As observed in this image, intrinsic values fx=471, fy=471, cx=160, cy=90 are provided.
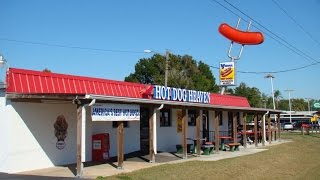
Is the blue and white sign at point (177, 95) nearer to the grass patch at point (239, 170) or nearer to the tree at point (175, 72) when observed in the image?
the grass patch at point (239, 170)

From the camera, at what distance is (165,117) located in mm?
26312

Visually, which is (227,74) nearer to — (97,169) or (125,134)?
(125,134)

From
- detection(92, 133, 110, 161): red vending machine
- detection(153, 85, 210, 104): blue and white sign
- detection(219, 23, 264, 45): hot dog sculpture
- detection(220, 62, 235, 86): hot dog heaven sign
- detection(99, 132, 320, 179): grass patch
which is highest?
detection(219, 23, 264, 45): hot dog sculpture

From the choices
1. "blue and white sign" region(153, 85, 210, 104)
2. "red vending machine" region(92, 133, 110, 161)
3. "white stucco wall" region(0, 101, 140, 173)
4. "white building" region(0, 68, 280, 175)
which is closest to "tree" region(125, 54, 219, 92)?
"blue and white sign" region(153, 85, 210, 104)

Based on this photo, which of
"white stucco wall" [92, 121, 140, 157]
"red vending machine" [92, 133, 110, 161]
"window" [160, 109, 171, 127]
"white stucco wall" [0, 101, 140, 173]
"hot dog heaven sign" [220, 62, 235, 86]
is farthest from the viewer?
"hot dog heaven sign" [220, 62, 235, 86]

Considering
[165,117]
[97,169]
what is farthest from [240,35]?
[97,169]

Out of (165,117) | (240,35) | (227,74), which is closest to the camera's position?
(165,117)

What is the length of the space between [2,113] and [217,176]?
7.52 metres

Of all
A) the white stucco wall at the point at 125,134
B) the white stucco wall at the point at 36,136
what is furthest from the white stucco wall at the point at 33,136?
the white stucco wall at the point at 125,134

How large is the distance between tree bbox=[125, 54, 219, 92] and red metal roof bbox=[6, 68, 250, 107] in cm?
4763

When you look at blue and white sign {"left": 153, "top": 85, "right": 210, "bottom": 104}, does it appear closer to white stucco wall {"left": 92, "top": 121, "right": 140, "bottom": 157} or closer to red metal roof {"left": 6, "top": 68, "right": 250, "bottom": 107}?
red metal roof {"left": 6, "top": 68, "right": 250, "bottom": 107}

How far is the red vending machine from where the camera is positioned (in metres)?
20.1

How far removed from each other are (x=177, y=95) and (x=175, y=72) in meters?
44.4

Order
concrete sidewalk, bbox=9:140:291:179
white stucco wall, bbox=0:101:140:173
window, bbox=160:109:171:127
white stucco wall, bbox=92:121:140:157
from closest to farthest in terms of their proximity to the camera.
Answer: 1. concrete sidewalk, bbox=9:140:291:179
2. white stucco wall, bbox=0:101:140:173
3. white stucco wall, bbox=92:121:140:157
4. window, bbox=160:109:171:127
